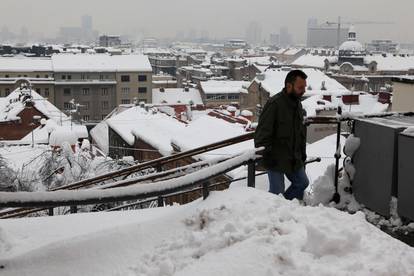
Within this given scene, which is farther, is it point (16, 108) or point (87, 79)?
point (87, 79)

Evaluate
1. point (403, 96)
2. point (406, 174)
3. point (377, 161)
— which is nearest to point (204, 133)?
point (403, 96)

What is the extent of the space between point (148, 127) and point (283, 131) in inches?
1028

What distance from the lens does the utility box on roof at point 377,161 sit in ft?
19.5

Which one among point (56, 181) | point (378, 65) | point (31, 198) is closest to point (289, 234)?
point (31, 198)

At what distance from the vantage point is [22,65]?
78188 mm

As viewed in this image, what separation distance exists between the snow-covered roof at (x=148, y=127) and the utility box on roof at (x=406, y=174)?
1891cm

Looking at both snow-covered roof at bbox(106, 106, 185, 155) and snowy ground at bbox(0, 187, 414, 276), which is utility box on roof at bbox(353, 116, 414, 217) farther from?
snow-covered roof at bbox(106, 106, 185, 155)

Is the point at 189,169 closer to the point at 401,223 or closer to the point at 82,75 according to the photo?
the point at 401,223

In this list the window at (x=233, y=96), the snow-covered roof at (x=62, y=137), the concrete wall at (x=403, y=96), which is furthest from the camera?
the window at (x=233, y=96)

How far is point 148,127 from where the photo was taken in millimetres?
31688

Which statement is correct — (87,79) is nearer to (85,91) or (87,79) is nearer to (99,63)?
(85,91)

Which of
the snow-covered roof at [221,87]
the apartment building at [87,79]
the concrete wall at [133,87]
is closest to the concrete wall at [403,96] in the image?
the snow-covered roof at [221,87]

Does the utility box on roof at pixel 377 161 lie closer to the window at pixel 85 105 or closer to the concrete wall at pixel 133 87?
the window at pixel 85 105

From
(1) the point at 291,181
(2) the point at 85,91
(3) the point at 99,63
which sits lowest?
(2) the point at 85,91
